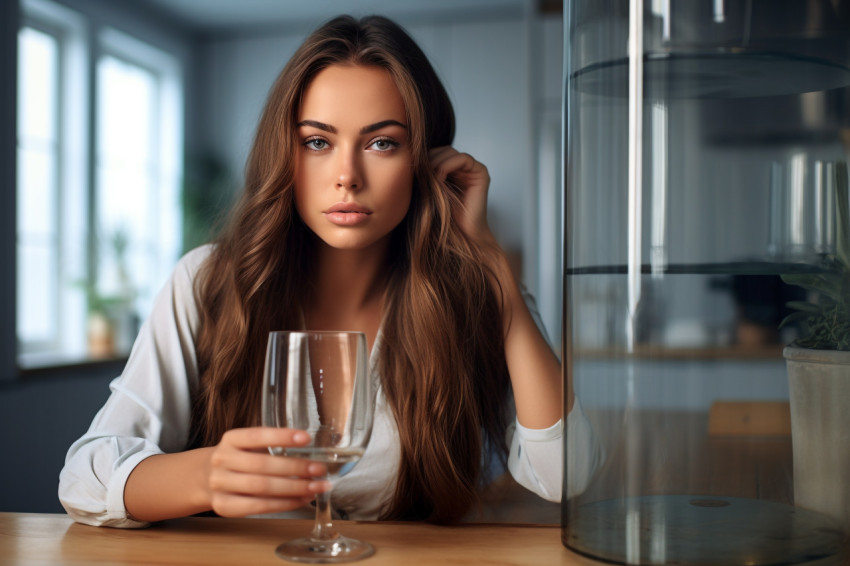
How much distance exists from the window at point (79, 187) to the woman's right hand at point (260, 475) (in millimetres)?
3050

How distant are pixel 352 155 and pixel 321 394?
0.47 m

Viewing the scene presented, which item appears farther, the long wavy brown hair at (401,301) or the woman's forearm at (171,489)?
the long wavy brown hair at (401,301)

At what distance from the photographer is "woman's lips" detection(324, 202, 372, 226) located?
1.04 m

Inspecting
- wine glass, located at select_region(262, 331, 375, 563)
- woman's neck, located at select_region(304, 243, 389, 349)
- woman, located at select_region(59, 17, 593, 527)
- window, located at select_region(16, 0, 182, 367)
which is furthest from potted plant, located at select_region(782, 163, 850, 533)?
window, located at select_region(16, 0, 182, 367)

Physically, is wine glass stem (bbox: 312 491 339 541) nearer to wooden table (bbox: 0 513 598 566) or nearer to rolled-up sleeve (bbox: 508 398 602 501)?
wooden table (bbox: 0 513 598 566)

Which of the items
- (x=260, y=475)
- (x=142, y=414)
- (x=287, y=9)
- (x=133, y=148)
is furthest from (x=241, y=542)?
(x=287, y=9)

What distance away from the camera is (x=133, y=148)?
459 centimetres

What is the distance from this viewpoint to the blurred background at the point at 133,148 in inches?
128

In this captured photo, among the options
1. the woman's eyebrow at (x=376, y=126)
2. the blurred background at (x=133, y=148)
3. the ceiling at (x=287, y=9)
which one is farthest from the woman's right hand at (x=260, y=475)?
the ceiling at (x=287, y=9)

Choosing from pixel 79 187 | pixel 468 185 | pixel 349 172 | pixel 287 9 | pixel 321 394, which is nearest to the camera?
pixel 321 394

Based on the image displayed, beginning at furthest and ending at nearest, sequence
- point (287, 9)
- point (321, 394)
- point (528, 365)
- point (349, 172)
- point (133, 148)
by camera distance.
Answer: point (287, 9) → point (133, 148) → point (528, 365) → point (349, 172) → point (321, 394)

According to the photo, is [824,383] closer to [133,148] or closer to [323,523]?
[323,523]

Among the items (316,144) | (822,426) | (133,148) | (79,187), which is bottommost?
(822,426)

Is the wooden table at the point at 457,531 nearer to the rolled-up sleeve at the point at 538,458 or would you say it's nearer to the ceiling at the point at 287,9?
the rolled-up sleeve at the point at 538,458
